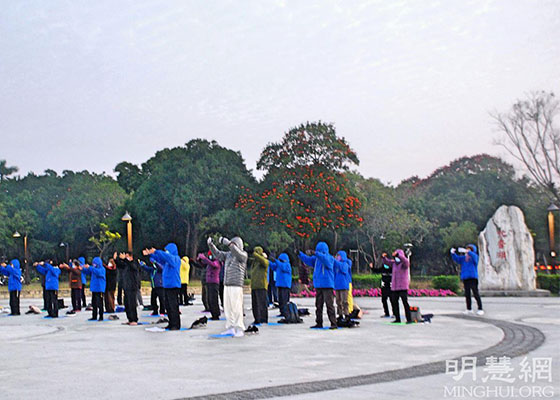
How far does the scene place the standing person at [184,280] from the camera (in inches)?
871

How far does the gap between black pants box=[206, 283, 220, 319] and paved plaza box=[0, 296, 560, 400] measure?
69 centimetres

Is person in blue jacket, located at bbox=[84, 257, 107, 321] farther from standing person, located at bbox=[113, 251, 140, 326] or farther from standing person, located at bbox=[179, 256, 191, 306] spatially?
standing person, located at bbox=[179, 256, 191, 306]

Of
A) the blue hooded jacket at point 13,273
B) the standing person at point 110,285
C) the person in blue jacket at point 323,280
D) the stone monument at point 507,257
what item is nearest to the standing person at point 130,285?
the standing person at point 110,285

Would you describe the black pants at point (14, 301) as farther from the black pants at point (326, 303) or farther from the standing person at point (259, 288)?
the black pants at point (326, 303)

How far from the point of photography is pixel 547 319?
15953 mm

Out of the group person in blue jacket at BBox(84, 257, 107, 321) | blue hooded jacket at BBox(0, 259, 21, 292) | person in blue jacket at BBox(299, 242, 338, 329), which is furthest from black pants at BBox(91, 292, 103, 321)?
person in blue jacket at BBox(299, 242, 338, 329)

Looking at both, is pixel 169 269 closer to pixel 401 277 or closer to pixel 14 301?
pixel 401 277

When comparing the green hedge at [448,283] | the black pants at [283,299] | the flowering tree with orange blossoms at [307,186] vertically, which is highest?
the flowering tree with orange blossoms at [307,186]

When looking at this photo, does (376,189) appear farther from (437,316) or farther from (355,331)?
(355,331)

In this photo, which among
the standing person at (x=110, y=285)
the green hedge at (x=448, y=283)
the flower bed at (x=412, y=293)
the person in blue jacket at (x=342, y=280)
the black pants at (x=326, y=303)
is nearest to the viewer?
the black pants at (x=326, y=303)

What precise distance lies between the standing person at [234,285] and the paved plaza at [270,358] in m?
0.53

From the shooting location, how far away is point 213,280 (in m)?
17.8

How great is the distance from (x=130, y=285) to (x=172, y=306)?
2.45 meters

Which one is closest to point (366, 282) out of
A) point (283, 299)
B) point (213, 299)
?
point (283, 299)
